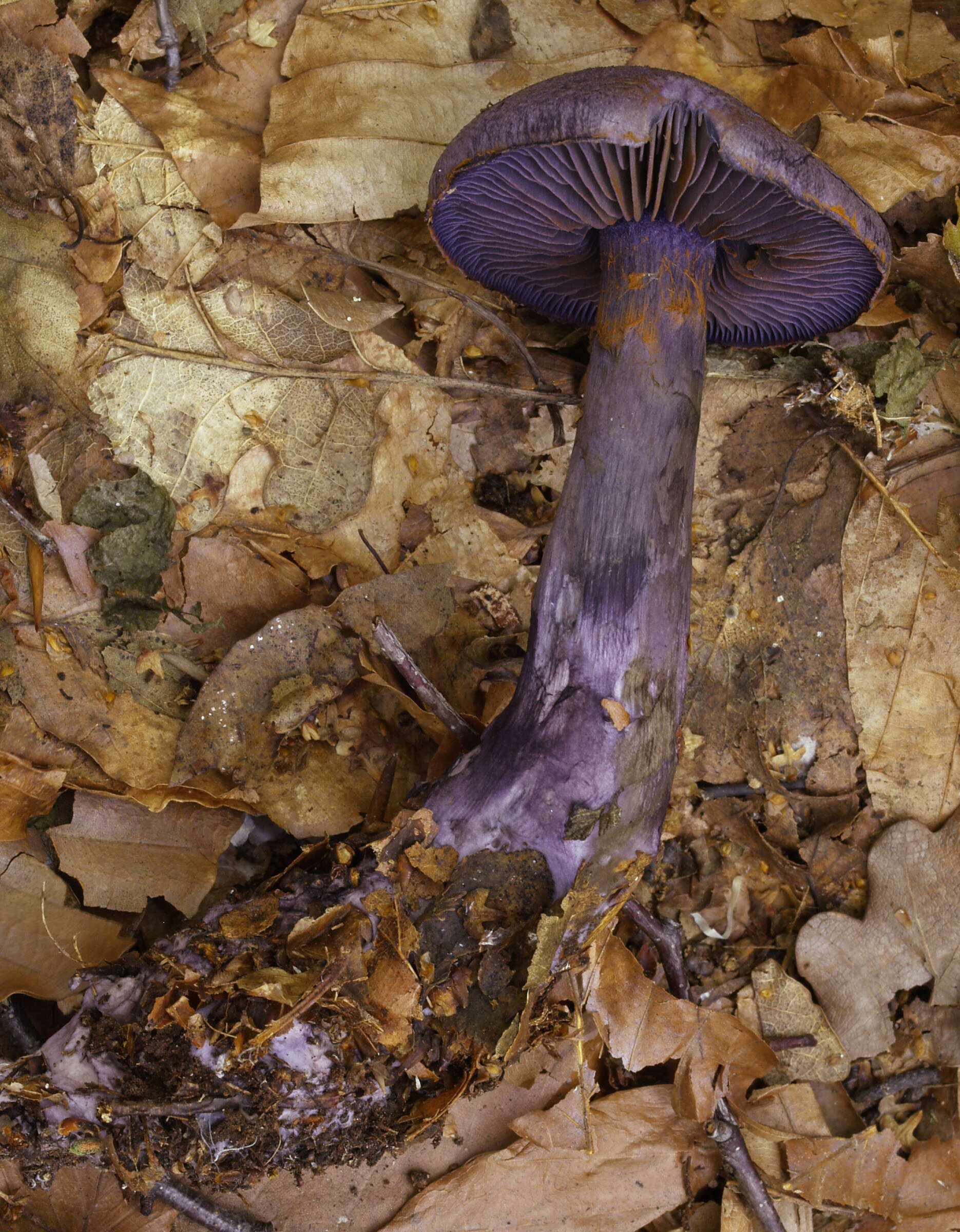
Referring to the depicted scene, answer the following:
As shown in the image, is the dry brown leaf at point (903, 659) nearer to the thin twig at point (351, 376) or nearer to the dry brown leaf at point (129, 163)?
the thin twig at point (351, 376)

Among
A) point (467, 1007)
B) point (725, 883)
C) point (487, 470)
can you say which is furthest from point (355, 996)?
point (487, 470)

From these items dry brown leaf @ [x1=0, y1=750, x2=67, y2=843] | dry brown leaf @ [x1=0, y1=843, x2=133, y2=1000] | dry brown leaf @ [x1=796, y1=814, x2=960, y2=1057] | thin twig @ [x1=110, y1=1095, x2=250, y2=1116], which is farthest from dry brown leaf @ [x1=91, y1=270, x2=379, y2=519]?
dry brown leaf @ [x1=796, y1=814, x2=960, y2=1057]

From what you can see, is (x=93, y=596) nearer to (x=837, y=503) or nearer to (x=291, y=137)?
(x=291, y=137)

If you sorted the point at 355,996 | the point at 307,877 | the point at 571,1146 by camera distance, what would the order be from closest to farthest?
the point at 355,996 < the point at 307,877 < the point at 571,1146

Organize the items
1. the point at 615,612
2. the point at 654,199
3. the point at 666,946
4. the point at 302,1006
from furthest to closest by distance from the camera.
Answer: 1. the point at 666,946
2. the point at 615,612
3. the point at 654,199
4. the point at 302,1006

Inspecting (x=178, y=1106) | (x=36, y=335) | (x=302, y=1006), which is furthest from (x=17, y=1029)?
(x=36, y=335)

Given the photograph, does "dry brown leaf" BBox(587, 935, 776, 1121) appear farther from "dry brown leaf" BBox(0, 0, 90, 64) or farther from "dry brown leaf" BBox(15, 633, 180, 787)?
"dry brown leaf" BBox(0, 0, 90, 64)

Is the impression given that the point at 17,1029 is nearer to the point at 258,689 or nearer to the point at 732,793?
the point at 258,689
